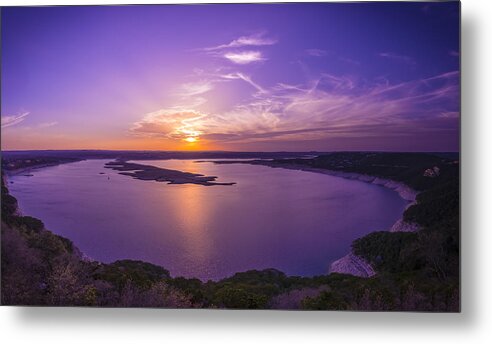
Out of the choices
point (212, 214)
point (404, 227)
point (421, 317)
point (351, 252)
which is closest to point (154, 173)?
point (212, 214)

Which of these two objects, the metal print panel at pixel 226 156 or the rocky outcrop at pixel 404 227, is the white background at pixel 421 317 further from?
Answer: the rocky outcrop at pixel 404 227

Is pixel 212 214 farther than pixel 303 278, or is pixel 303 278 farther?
pixel 212 214

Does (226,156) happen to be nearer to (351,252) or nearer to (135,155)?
(135,155)

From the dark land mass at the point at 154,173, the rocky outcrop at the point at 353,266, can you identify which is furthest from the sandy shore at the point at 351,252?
the dark land mass at the point at 154,173

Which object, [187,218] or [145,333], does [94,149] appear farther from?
[145,333]

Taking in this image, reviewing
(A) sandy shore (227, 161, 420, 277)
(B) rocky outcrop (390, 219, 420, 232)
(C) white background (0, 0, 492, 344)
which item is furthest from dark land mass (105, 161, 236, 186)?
(B) rocky outcrop (390, 219, 420, 232)

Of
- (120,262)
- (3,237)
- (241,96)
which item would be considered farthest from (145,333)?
(241,96)
